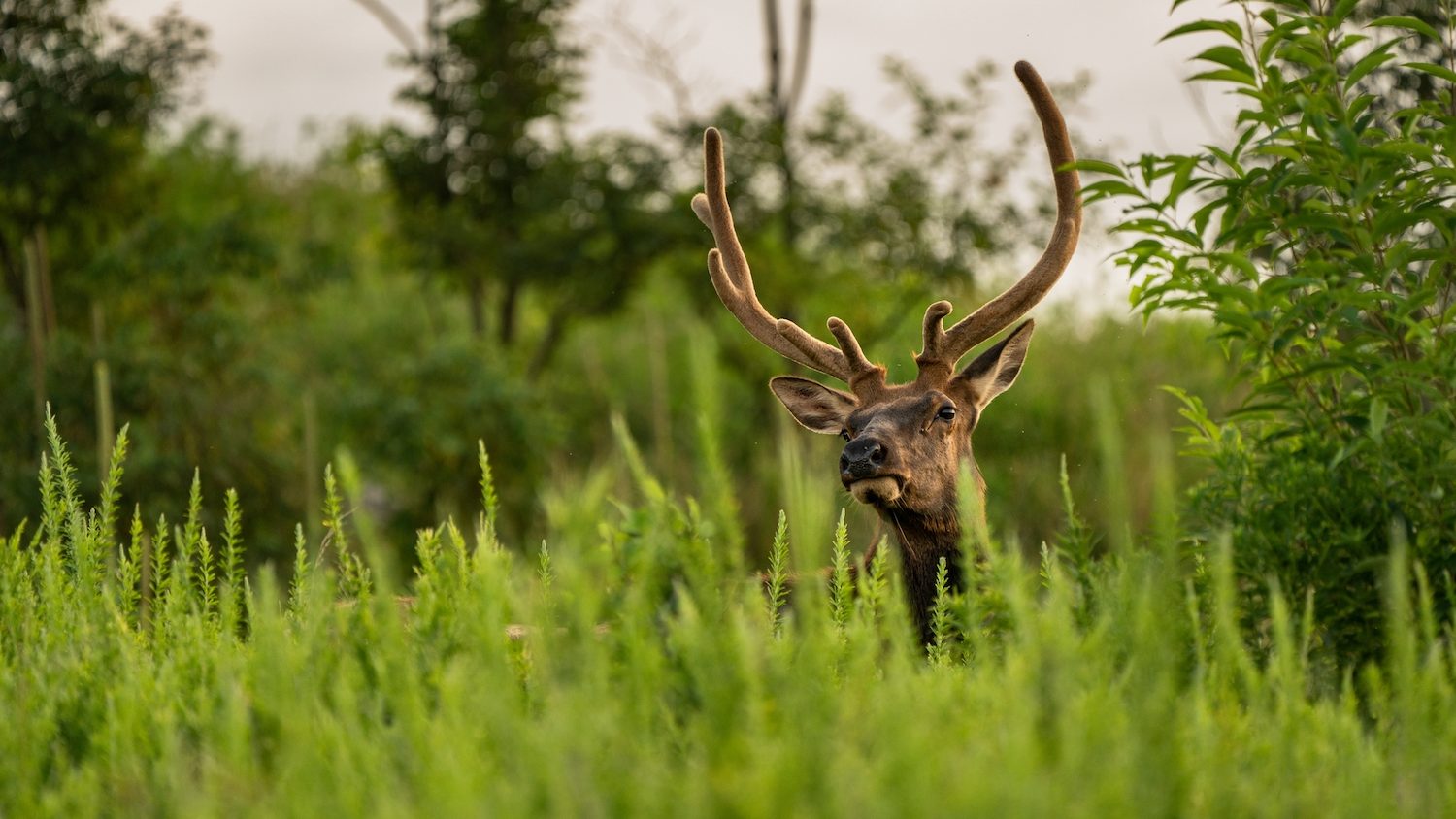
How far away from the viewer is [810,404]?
22.0 ft

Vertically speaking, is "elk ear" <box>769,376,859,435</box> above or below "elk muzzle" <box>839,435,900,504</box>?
above

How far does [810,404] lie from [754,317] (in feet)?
1.58

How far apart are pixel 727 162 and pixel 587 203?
1.59 meters

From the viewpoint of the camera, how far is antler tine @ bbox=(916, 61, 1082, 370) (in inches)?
247

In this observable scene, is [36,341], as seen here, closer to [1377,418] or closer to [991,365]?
[991,365]

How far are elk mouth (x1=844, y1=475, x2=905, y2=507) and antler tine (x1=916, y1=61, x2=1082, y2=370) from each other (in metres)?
0.88

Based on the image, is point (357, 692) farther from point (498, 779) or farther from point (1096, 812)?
point (1096, 812)

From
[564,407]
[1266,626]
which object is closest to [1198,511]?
[1266,626]

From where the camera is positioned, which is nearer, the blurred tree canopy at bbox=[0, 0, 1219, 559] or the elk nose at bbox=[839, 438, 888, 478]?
the elk nose at bbox=[839, 438, 888, 478]

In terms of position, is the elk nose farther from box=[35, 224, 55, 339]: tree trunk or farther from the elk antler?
box=[35, 224, 55, 339]: tree trunk

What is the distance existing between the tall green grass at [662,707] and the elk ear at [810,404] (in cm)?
285

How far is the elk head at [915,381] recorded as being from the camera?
564 centimetres

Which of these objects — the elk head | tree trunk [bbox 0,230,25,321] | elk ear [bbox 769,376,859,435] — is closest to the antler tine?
the elk head

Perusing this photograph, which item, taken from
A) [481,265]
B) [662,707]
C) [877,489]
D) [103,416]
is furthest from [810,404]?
[481,265]
